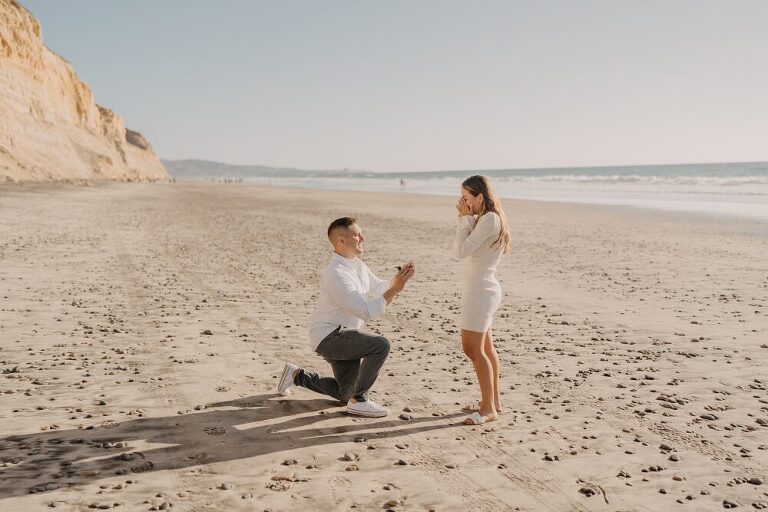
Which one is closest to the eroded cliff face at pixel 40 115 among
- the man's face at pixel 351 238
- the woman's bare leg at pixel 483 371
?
the man's face at pixel 351 238

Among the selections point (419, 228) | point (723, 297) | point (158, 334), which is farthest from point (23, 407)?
point (419, 228)

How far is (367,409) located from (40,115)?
6565 cm

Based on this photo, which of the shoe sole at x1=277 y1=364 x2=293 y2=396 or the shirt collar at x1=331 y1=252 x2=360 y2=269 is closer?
the shirt collar at x1=331 y1=252 x2=360 y2=269

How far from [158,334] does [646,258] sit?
12.7 m

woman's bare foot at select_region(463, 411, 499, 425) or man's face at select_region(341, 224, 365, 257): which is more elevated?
man's face at select_region(341, 224, 365, 257)

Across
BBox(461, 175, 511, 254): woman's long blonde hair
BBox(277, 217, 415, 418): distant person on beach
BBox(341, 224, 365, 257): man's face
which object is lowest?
BBox(277, 217, 415, 418): distant person on beach

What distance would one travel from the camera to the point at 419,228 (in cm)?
2398

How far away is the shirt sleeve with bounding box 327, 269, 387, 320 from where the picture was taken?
17.1 ft

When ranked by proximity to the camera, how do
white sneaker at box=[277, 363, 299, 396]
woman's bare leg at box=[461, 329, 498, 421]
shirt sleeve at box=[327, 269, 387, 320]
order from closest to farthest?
shirt sleeve at box=[327, 269, 387, 320] < woman's bare leg at box=[461, 329, 498, 421] < white sneaker at box=[277, 363, 299, 396]

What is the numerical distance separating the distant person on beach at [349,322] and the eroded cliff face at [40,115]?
148 ft

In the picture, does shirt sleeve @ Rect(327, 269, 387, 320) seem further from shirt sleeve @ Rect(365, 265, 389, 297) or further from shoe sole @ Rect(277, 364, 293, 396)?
shoe sole @ Rect(277, 364, 293, 396)

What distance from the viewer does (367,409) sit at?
5531 millimetres

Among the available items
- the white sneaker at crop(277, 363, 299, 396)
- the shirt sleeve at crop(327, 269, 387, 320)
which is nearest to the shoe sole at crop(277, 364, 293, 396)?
the white sneaker at crop(277, 363, 299, 396)

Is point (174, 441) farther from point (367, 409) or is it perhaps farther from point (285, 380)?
point (367, 409)
